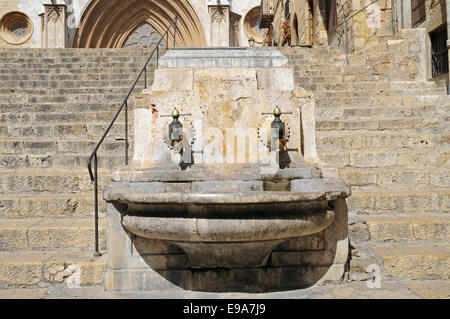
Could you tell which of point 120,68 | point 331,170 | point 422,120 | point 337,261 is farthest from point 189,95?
point 120,68

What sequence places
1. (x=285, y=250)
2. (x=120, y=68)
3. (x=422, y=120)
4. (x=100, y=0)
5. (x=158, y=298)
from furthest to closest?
(x=100, y=0) → (x=120, y=68) → (x=422, y=120) → (x=285, y=250) → (x=158, y=298)

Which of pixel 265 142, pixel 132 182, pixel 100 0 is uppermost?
pixel 100 0

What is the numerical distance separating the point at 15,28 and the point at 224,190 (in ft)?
68.3

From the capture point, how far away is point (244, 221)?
280 cm

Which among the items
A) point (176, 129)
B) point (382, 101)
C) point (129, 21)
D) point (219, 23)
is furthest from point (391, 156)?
point (129, 21)

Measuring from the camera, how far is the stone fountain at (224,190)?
287 centimetres

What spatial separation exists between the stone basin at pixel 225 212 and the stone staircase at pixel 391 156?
95cm

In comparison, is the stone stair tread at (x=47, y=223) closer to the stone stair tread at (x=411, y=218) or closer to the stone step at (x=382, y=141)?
the stone stair tread at (x=411, y=218)

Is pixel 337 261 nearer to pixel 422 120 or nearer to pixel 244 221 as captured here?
pixel 244 221

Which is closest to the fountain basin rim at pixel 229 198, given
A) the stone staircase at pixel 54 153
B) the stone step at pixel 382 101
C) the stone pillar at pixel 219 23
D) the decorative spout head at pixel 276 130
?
the decorative spout head at pixel 276 130

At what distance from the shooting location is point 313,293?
3326mm

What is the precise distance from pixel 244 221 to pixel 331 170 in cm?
111

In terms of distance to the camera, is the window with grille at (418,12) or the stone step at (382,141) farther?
the window with grille at (418,12)

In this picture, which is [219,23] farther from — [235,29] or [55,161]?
[55,161]
